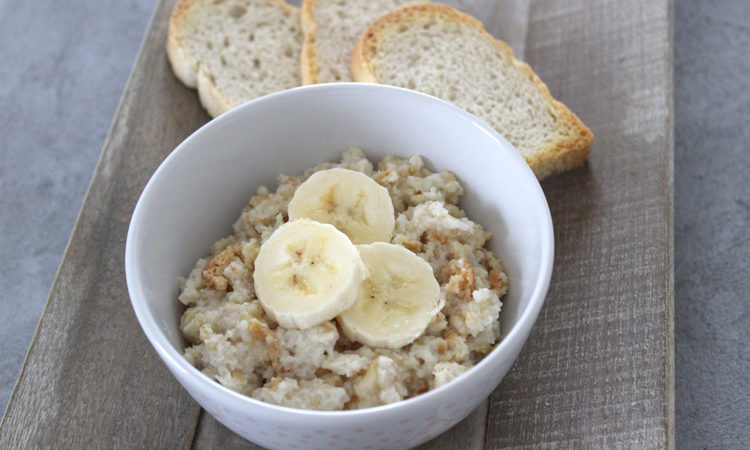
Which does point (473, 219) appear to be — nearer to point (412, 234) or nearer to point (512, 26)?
point (412, 234)

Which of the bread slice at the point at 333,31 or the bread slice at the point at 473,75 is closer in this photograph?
the bread slice at the point at 473,75

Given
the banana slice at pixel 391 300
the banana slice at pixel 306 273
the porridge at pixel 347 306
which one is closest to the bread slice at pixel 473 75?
the porridge at pixel 347 306

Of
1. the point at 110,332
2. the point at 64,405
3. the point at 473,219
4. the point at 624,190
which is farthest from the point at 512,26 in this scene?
the point at 64,405

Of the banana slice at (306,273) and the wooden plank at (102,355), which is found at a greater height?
the banana slice at (306,273)

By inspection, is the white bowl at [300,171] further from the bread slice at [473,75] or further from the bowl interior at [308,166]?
the bread slice at [473,75]

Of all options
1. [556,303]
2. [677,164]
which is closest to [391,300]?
[556,303]

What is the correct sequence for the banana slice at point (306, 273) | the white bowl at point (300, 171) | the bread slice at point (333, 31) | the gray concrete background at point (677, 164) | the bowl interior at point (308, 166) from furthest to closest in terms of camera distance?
the bread slice at point (333, 31), the gray concrete background at point (677, 164), the bowl interior at point (308, 166), the banana slice at point (306, 273), the white bowl at point (300, 171)
